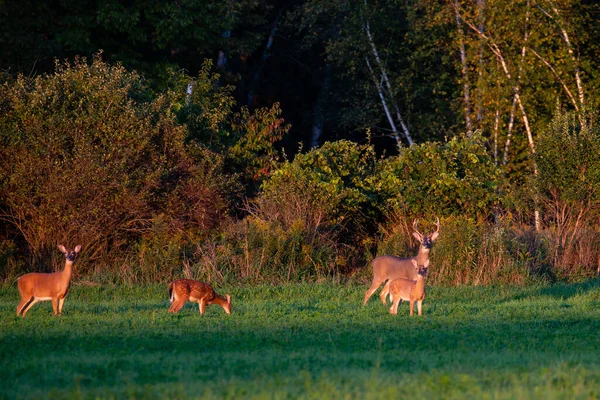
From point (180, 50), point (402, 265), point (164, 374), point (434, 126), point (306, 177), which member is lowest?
point (164, 374)

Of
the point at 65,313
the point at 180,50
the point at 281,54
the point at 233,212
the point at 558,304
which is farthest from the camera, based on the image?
the point at 281,54

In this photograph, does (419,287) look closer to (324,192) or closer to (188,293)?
(188,293)

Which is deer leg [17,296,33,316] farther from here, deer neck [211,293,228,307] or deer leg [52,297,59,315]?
deer neck [211,293,228,307]

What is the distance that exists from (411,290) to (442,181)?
7.98m

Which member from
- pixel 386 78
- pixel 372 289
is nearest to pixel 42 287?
pixel 372 289

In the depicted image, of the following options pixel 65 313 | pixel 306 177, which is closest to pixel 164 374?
pixel 65 313

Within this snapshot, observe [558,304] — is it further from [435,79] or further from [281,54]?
[281,54]

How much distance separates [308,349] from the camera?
416 inches

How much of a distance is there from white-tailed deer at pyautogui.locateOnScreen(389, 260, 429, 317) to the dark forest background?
5032 millimetres

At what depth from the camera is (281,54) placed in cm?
3475

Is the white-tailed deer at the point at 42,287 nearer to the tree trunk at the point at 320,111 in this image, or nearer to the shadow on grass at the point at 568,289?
the shadow on grass at the point at 568,289

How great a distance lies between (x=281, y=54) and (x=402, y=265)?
2032 cm

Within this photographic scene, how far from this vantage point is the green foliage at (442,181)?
69.4ft

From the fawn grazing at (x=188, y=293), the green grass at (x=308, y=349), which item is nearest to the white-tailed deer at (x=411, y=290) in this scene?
the green grass at (x=308, y=349)
